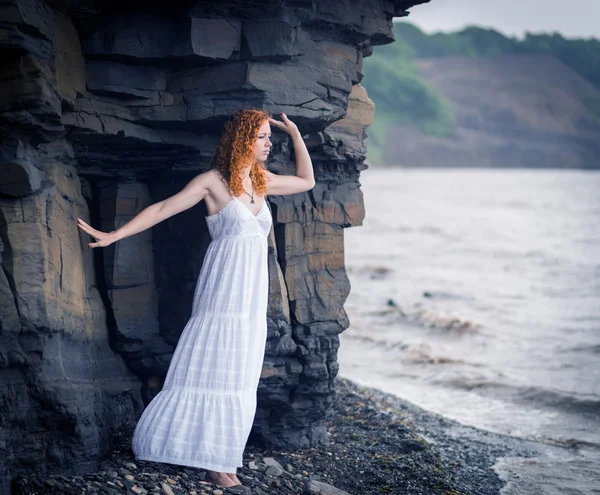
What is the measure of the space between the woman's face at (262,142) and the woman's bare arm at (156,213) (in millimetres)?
401

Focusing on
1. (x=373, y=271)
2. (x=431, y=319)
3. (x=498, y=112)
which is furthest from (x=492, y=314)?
(x=498, y=112)

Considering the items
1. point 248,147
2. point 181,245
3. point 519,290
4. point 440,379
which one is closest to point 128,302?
point 181,245

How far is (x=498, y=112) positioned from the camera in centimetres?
4741

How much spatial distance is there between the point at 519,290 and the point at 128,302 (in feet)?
62.5

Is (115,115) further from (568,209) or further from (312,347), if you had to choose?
(568,209)

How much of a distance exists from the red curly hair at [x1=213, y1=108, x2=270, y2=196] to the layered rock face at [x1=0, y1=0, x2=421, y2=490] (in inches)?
17.0

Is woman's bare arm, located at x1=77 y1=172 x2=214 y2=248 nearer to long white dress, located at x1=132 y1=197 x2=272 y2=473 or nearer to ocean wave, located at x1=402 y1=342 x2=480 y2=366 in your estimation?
long white dress, located at x1=132 y1=197 x2=272 y2=473

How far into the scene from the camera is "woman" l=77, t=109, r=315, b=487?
18.4 ft

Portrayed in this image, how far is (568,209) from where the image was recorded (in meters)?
39.3

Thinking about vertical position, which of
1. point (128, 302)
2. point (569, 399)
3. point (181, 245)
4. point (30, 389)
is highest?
point (181, 245)

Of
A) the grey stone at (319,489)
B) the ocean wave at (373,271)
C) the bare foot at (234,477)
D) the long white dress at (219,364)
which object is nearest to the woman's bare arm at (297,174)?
the long white dress at (219,364)

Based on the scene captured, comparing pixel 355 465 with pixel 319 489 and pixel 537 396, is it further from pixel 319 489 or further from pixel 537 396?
pixel 537 396

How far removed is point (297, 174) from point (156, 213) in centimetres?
131

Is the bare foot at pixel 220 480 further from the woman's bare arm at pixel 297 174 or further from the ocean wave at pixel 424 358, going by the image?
the ocean wave at pixel 424 358
